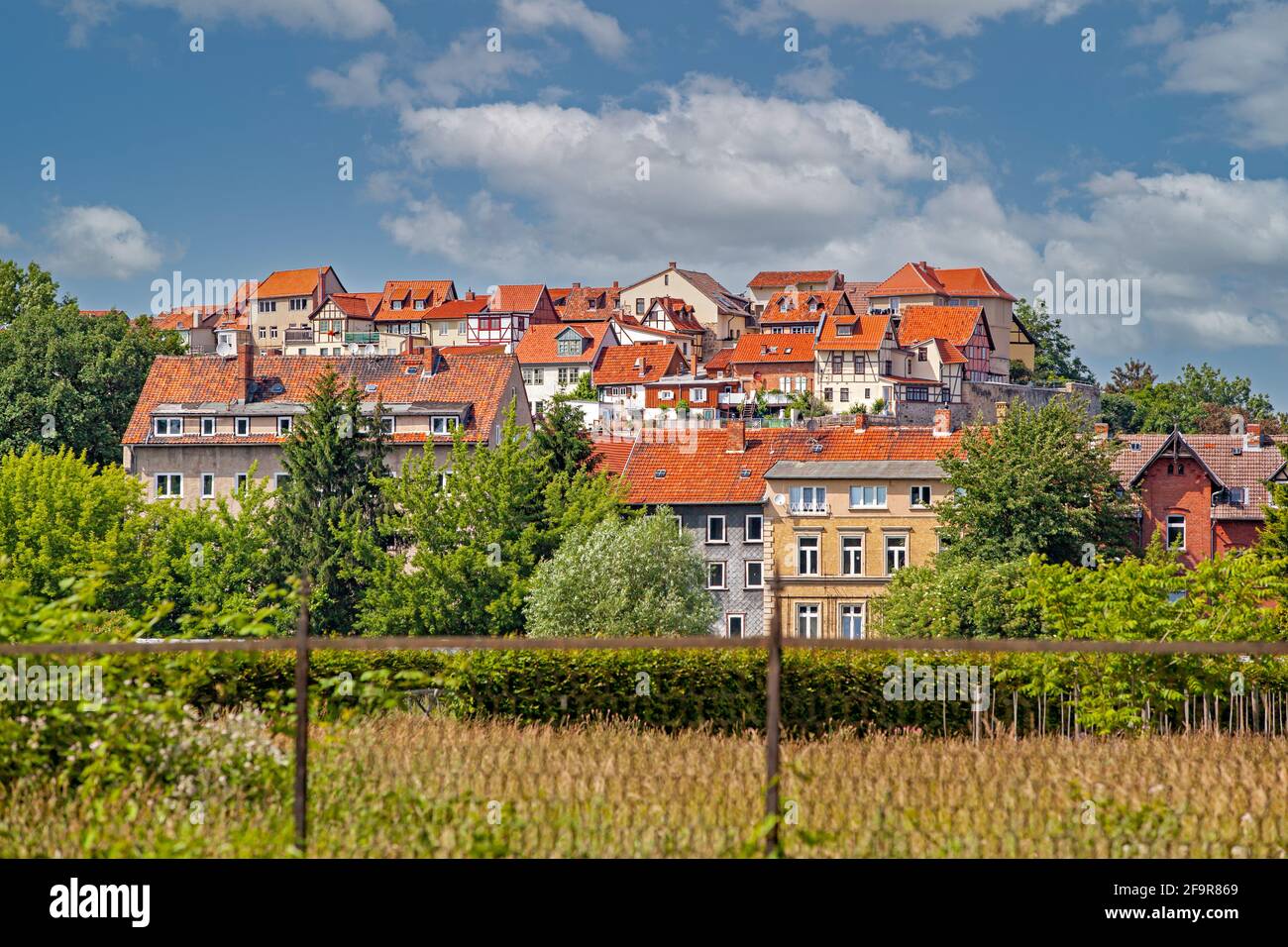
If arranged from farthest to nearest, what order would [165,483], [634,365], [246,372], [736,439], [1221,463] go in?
[634,365] → [246,372] → [165,483] → [736,439] → [1221,463]

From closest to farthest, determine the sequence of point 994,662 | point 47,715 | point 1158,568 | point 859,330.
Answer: point 47,715 < point 994,662 < point 1158,568 < point 859,330

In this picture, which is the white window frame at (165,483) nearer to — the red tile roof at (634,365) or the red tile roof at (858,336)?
the red tile roof at (634,365)

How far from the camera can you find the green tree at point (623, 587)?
5312 cm

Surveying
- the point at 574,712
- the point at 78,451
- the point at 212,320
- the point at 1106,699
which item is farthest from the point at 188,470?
the point at 212,320

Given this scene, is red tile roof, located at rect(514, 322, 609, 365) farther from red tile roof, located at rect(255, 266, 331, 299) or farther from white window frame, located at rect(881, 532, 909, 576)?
white window frame, located at rect(881, 532, 909, 576)

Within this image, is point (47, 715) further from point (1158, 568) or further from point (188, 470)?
point (188, 470)

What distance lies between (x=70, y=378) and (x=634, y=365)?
52.1m

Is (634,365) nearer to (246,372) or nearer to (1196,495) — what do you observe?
(246,372)

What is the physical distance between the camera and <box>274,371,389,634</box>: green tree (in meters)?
63.4

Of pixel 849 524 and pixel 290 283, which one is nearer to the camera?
pixel 849 524

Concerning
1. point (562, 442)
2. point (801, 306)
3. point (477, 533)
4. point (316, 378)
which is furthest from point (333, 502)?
point (801, 306)

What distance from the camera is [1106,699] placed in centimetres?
2292

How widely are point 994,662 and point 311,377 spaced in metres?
64.9

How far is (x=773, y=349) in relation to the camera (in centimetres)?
13425
